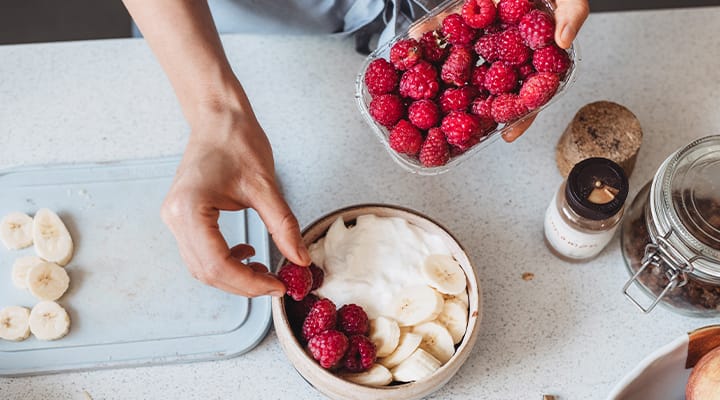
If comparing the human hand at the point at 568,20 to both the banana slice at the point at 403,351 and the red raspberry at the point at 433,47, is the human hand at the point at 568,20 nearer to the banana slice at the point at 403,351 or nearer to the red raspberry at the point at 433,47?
the red raspberry at the point at 433,47

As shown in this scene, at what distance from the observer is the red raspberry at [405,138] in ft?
3.18

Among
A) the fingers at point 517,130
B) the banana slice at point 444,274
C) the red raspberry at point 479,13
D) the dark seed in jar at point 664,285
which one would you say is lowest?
the dark seed in jar at point 664,285

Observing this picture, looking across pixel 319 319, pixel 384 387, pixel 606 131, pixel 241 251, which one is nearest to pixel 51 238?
pixel 241 251

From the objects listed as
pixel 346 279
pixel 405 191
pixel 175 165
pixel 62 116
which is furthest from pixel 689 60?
pixel 62 116

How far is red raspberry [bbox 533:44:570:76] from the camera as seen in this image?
3.17 feet

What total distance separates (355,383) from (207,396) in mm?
248

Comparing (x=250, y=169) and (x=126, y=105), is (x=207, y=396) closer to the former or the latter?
(x=250, y=169)

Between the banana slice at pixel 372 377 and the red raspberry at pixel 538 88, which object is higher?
the red raspberry at pixel 538 88

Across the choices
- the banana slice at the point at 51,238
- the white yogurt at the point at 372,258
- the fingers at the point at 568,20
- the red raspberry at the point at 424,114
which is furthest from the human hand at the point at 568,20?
the banana slice at the point at 51,238

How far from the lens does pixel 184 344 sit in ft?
3.52

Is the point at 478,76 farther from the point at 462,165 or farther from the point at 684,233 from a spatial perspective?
the point at 684,233

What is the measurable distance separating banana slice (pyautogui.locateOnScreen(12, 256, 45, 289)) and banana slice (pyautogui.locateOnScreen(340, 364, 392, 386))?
0.51m

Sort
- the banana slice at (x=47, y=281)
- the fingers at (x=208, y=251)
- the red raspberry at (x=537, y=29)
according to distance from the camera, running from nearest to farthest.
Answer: the fingers at (x=208, y=251) < the red raspberry at (x=537, y=29) < the banana slice at (x=47, y=281)

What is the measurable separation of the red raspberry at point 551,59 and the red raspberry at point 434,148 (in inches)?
6.4
